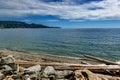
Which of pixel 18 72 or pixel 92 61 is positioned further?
pixel 92 61

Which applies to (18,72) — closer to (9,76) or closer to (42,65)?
(9,76)

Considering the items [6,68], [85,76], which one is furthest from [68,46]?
[85,76]

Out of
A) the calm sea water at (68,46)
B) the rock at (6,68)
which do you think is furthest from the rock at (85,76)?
the calm sea water at (68,46)

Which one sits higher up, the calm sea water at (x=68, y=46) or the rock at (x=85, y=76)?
the rock at (x=85, y=76)

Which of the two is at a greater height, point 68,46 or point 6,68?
point 6,68

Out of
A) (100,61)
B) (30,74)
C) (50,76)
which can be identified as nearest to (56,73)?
(50,76)

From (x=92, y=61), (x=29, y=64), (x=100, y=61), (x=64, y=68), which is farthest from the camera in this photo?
(x=92, y=61)

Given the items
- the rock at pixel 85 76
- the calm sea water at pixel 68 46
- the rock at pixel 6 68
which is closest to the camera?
the rock at pixel 85 76

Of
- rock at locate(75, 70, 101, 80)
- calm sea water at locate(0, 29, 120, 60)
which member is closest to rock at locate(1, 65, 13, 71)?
rock at locate(75, 70, 101, 80)

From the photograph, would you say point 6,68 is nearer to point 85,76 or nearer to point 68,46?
point 85,76

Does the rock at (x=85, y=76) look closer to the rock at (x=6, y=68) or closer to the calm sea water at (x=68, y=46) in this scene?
the rock at (x=6, y=68)

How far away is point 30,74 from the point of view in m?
9.91

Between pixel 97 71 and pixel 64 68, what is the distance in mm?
1924

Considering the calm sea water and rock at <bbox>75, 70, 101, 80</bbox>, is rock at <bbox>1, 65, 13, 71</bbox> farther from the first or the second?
the calm sea water
